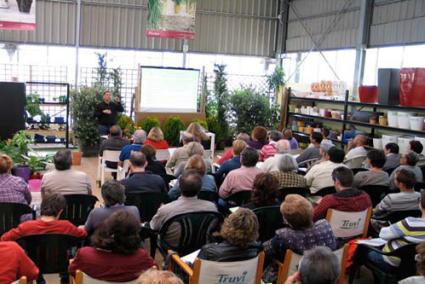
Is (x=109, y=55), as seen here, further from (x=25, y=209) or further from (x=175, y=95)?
(x=25, y=209)

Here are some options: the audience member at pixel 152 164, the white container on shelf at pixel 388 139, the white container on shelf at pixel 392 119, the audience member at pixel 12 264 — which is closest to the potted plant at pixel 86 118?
the audience member at pixel 152 164

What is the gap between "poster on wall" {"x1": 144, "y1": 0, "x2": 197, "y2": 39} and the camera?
11289 millimetres

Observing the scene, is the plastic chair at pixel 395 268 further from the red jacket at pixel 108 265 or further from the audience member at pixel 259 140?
the audience member at pixel 259 140

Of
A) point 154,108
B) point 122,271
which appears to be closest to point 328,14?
point 154,108

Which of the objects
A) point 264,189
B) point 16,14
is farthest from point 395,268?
point 16,14

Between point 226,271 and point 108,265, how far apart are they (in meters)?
0.68

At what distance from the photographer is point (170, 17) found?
1140 cm

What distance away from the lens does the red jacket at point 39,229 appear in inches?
125

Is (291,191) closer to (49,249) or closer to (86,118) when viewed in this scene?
(49,249)

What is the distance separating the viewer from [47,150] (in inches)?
431

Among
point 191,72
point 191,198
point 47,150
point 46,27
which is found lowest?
point 47,150

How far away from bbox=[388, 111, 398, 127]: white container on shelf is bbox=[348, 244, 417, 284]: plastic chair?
633cm

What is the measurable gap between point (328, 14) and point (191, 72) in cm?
457

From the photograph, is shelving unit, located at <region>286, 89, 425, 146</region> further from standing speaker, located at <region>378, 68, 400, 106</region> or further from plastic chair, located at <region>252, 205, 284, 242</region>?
plastic chair, located at <region>252, 205, 284, 242</region>
